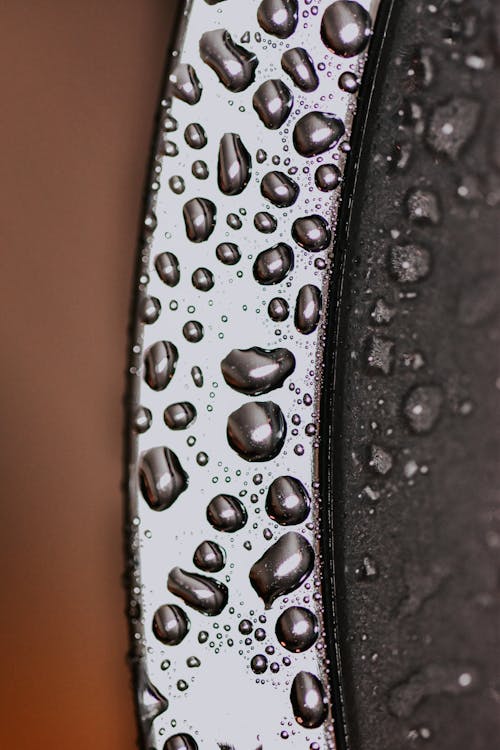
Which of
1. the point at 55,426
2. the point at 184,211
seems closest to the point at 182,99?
the point at 184,211

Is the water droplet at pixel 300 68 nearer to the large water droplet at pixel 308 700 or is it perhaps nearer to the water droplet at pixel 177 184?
the water droplet at pixel 177 184

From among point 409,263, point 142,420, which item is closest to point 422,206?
point 409,263

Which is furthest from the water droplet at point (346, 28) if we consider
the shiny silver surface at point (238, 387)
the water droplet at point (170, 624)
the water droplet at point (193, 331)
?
the water droplet at point (170, 624)

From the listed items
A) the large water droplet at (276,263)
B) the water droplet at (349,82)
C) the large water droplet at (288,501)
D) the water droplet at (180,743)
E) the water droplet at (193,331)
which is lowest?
the water droplet at (180,743)

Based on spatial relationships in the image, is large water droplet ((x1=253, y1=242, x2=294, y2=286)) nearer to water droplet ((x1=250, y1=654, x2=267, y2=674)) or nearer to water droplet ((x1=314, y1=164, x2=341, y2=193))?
water droplet ((x1=314, y1=164, x2=341, y2=193))

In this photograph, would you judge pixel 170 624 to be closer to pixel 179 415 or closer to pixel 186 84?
pixel 179 415

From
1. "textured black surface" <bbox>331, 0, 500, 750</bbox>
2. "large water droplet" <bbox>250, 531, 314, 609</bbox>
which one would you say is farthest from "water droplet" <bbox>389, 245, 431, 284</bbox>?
"large water droplet" <bbox>250, 531, 314, 609</bbox>

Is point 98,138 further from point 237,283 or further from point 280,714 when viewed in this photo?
point 280,714
